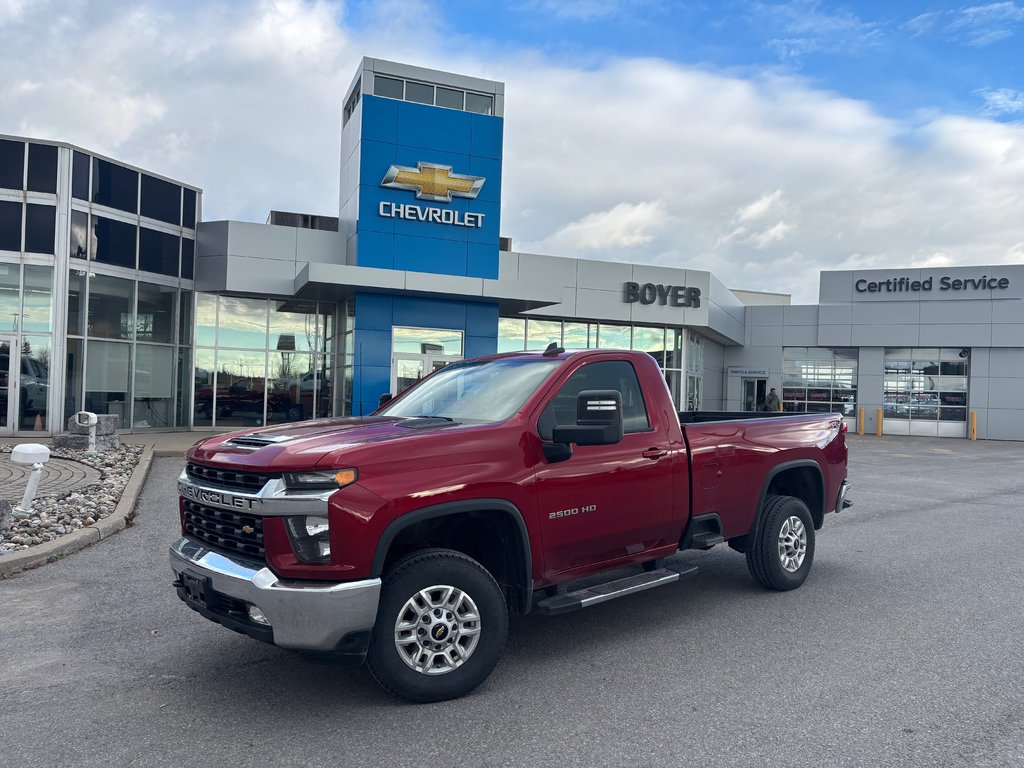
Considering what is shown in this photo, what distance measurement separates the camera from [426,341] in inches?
843

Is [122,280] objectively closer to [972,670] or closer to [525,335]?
[525,335]

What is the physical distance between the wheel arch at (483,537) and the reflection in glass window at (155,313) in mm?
18917

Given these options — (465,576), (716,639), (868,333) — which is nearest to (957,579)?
(716,639)

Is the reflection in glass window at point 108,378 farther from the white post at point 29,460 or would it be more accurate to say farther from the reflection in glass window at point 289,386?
the white post at point 29,460

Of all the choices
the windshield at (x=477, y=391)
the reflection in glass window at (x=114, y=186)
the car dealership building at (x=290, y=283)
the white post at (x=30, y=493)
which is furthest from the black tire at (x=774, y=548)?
the reflection in glass window at (x=114, y=186)

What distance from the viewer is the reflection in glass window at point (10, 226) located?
17844mm

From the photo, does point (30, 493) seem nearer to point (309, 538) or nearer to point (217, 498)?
point (217, 498)

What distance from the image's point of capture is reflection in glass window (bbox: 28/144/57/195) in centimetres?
1789

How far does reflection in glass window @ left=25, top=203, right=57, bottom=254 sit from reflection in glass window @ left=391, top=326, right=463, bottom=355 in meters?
8.47

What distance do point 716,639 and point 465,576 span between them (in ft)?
6.86

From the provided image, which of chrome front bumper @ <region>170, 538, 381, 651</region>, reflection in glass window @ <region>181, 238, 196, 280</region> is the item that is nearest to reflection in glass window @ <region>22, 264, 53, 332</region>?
reflection in glass window @ <region>181, 238, 196, 280</region>

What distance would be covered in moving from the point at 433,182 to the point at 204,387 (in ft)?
29.2

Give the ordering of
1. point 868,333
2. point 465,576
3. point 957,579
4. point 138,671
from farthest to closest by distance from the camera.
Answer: point 868,333, point 957,579, point 138,671, point 465,576

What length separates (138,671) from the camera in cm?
452
